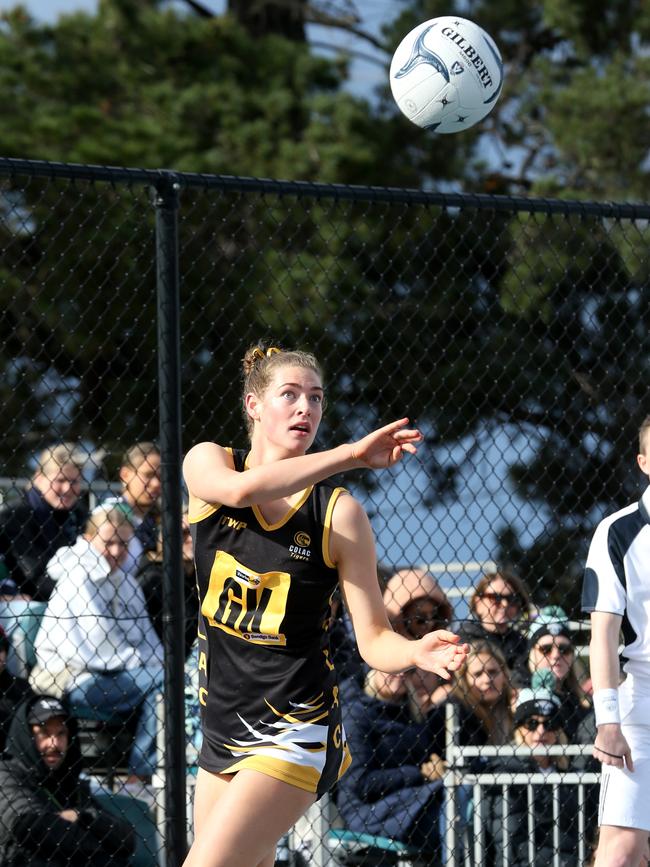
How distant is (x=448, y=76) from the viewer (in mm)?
4660

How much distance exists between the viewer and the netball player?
137 inches

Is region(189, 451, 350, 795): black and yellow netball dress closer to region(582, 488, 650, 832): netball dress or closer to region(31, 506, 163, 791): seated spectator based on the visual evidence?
region(582, 488, 650, 832): netball dress

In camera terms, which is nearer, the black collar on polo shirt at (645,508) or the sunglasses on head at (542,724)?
the black collar on polo shirt at (645,508)

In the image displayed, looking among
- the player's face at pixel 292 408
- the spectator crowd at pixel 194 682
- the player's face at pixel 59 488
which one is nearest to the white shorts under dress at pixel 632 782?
the spectator crowd at pixel 194 682

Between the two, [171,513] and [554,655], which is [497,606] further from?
[171,513]

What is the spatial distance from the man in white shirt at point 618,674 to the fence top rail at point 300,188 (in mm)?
1017

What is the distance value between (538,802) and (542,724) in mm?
309

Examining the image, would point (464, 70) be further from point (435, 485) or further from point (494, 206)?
point (435, 485)

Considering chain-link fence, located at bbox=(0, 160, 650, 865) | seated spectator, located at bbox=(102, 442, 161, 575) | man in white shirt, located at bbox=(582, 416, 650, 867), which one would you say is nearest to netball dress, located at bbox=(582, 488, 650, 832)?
man in white shirt, located at bbox=(582, 416, 650, 867)

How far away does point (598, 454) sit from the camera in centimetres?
638

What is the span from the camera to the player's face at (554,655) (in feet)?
17.4

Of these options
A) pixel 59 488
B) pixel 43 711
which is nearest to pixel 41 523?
pixel 59 488

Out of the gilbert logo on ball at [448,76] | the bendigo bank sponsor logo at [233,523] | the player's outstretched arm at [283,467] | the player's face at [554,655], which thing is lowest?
the bendigo bank sponsor logo at [233,523]

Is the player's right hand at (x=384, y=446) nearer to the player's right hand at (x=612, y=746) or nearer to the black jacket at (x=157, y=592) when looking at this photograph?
the player's right hand at (x=612, y=746)
